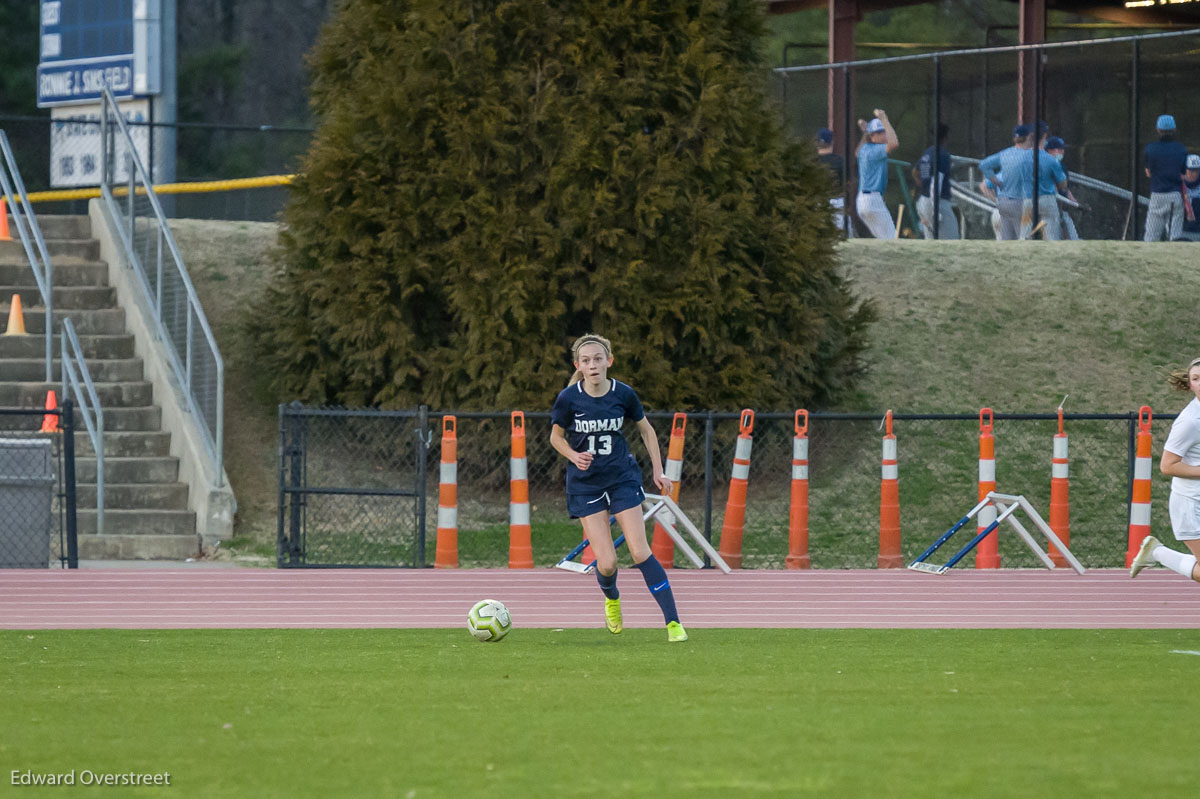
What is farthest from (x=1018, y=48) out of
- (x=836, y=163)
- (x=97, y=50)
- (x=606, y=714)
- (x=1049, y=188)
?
(x=606, y=714)

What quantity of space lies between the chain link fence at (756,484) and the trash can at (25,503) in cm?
215

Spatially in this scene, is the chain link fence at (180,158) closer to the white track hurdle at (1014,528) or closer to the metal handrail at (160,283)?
the metal handrail at (160,283)

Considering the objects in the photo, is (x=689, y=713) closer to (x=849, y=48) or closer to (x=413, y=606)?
(x=413, y=606)

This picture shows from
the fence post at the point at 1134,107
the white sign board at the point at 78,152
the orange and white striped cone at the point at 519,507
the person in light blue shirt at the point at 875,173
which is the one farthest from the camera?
the person in light blue shirt at the point at 875,173

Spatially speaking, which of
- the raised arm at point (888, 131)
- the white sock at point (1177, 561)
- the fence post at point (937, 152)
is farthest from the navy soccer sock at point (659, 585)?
the raised arm at point (888, 131)

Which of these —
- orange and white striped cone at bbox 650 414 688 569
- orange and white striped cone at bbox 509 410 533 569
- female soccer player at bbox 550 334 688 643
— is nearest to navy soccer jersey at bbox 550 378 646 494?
female soccer player at bbox 550 334 688 643

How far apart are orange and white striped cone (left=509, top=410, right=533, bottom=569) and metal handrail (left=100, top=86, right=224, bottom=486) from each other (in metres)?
3.27

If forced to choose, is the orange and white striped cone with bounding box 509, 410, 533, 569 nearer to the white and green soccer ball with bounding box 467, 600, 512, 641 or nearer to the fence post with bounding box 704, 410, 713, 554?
the fence post with bounding box 704, 410, 713, 554

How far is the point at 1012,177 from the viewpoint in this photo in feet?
79.7

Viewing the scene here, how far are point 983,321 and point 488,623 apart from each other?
45.1 feet

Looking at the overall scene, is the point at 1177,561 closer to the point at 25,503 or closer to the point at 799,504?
the point at 799,504

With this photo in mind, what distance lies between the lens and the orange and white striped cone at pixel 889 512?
1522 cm

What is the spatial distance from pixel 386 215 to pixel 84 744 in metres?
11.8

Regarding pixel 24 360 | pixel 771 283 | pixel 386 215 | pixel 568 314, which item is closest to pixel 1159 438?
pixel 771 283
